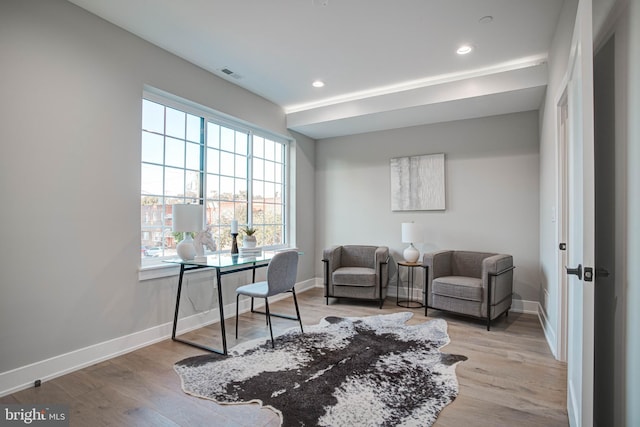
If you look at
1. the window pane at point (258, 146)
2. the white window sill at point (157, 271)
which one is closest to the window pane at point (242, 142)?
the window pane at point (258, 146)

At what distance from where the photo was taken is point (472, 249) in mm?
4434

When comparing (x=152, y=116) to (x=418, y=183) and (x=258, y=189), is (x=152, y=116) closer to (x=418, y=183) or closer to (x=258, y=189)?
(x=258, y=189)

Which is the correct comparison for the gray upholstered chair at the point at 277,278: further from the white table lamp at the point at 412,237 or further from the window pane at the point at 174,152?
the white table lamp at the point at 412,237

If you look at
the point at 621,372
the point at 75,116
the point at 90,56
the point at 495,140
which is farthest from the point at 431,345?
the point at 90,56

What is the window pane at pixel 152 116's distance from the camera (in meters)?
3.23

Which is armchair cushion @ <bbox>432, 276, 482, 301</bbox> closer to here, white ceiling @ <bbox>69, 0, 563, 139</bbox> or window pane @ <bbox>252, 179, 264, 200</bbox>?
white ceiling @ <bbox>69, 0, 563, 139</bbox>

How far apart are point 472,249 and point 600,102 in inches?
117

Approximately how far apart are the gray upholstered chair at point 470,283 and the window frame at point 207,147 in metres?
2.27

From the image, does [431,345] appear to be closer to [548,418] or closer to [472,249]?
[548,418]

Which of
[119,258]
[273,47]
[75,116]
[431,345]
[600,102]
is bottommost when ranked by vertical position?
[431,345]

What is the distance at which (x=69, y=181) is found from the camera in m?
2.56

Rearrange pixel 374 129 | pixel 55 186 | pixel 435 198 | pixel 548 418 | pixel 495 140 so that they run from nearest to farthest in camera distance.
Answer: pixel 548 418 → pixel 55 186 → pixel 495 140 → pixel 435 198 → pixel 374 129

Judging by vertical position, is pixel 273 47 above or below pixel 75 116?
above

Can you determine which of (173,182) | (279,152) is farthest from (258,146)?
(173,182)
